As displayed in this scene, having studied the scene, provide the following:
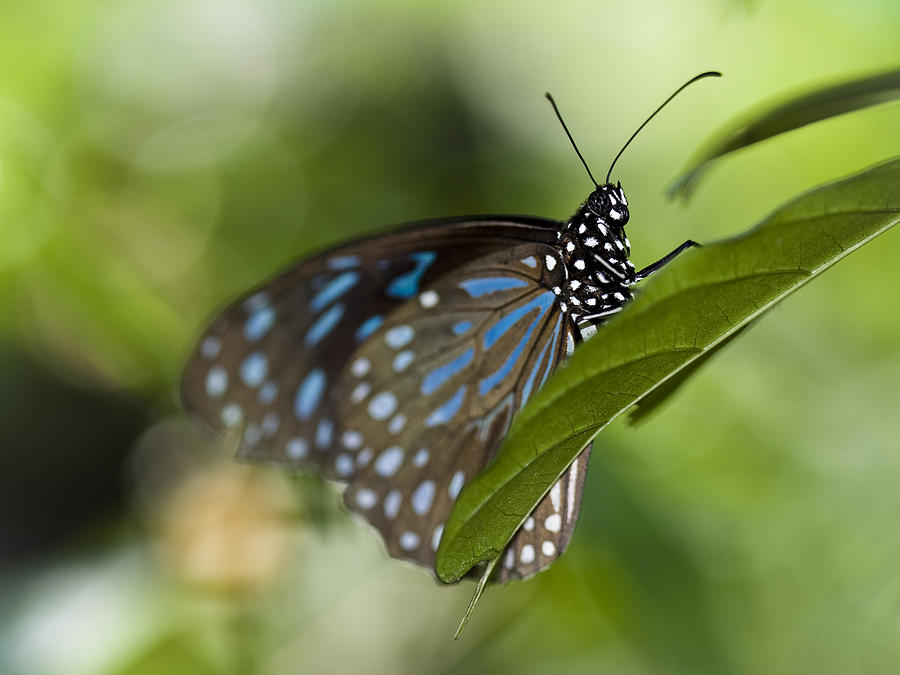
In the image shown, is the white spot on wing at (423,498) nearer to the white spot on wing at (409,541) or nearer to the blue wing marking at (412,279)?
the white spot on wing at (409,541)

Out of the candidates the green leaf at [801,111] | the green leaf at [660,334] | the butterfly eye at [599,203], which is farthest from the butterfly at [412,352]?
the green leaf at [660,334]

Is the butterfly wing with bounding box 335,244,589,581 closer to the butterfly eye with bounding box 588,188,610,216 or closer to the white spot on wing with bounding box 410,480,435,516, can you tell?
the white spot on wing with bounding box 410,480,435,516

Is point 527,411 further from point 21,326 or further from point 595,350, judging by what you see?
point 21,326

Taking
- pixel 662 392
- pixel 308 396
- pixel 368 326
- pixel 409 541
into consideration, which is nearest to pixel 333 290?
pixel 368 326

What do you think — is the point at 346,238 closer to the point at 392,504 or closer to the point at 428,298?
the point at 428,298

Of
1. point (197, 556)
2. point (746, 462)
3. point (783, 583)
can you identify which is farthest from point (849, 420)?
point (197, 556)

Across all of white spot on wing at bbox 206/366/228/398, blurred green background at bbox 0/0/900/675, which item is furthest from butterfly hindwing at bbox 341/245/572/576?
blurred green background at bbox 0/0/900/675
